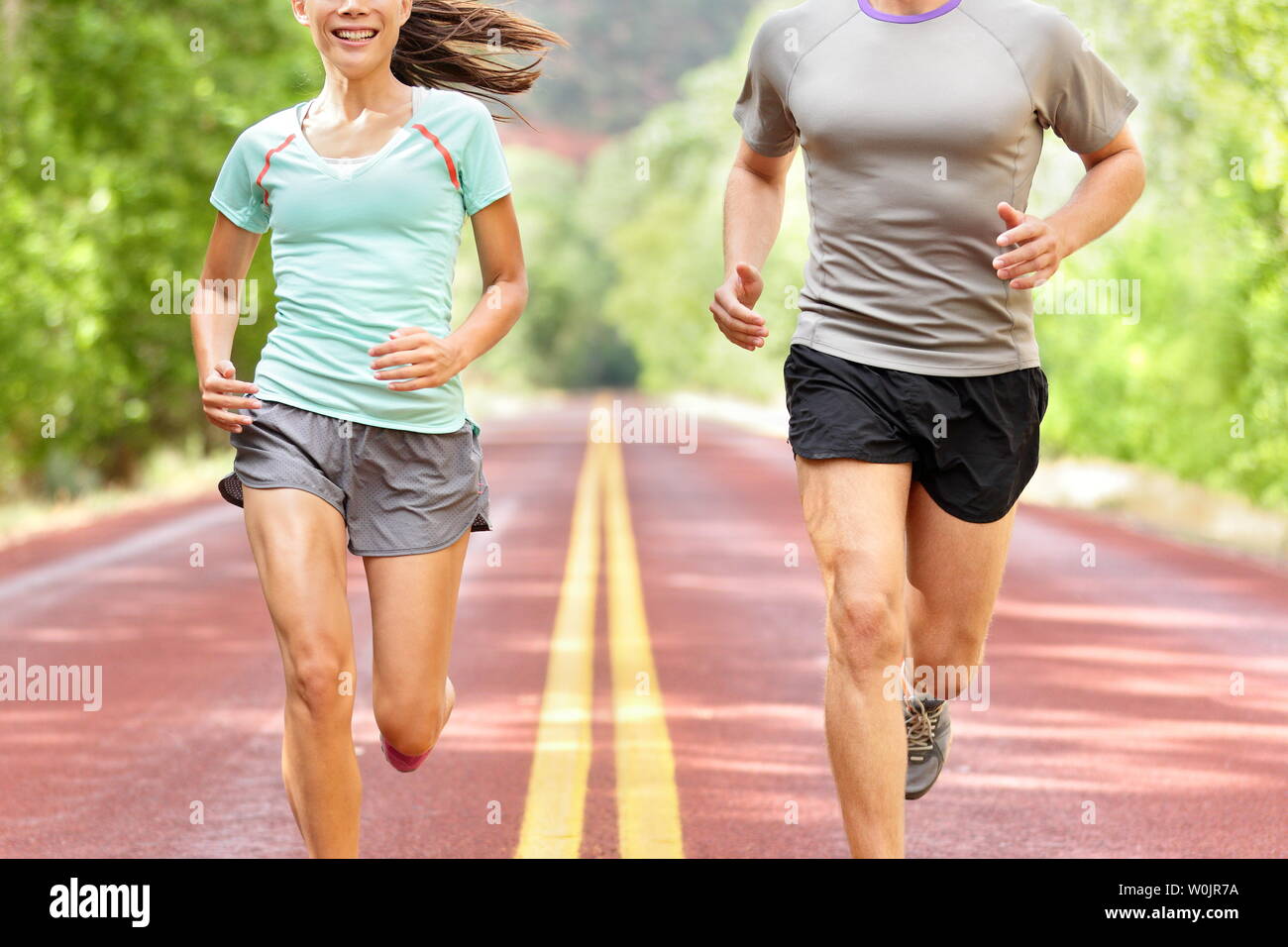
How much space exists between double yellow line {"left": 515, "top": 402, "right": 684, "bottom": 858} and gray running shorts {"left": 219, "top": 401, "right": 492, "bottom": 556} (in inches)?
49.3

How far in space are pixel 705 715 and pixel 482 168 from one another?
11.8ft

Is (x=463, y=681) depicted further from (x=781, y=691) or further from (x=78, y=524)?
(x=78, y=524)

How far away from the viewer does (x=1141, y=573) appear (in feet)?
40.4

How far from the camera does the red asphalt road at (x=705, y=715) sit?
5344 mm

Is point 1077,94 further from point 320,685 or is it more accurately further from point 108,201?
point 108,201

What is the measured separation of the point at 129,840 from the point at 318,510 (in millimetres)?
1763

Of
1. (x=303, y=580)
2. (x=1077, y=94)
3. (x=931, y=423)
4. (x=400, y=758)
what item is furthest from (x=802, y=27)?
(x=400, y=758)

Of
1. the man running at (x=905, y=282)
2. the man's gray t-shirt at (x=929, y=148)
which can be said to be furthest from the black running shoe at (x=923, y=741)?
the man's gray t-shirt at (x=929, y=148)

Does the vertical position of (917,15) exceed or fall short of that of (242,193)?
it exceeds it

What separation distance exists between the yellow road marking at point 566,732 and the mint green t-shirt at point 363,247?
1.60 m

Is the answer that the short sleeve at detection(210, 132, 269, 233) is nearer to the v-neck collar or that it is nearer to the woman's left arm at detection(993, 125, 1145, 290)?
the v-neck collar

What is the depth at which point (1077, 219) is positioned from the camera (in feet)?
13.9

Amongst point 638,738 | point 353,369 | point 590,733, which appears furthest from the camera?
point 590,733

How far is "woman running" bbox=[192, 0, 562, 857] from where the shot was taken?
13.0 ft
